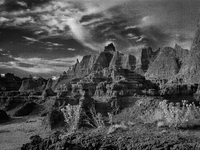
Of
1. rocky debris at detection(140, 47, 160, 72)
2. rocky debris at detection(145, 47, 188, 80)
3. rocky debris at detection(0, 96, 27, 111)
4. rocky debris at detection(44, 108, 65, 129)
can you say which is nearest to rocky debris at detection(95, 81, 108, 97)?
rocky debris at detection(44, 108, 65, 129)

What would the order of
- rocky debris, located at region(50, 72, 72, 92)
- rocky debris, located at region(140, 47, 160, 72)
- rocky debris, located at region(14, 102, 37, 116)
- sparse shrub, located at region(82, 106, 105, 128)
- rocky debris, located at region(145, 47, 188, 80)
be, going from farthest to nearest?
rocky debris, located at region(50, 72, 72, 92) < rocky debris, located at region(140, 47, 160, 72) < rocky debris, located at region(145, 47, 188, 80) < rocky debris, located at region(14, 102, 37, 116) < sparse shrub, located at region(82, 106, 105, 128)

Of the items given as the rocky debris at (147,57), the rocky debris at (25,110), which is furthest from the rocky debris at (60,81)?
the rocky debris at (25,110)

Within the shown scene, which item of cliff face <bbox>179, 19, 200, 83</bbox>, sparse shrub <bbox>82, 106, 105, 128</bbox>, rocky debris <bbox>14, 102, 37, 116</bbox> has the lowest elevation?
rocky debris <bbox>14, 102, 37, 116</bbox>

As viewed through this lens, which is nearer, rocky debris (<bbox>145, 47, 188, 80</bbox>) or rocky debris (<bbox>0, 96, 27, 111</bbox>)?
rocky debris (<bbox>0, 96, 27, 111</bbox>)

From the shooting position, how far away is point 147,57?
4879 inches

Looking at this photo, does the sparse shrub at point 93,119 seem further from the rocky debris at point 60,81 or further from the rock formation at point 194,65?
the rocky debris at point 60,81

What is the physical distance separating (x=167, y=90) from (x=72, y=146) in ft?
95.7

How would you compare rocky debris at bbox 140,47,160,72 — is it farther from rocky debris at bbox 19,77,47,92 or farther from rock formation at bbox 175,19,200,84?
rocky debris at bbox 19,77,47,92

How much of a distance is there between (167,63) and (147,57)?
2188cm

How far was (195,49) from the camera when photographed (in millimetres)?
76750

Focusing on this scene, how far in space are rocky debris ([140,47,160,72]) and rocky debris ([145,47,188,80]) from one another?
455 inches

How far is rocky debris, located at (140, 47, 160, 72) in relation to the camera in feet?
394

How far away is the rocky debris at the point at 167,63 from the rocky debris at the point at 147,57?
11560 mm

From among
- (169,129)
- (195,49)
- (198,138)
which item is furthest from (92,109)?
(195,49)
